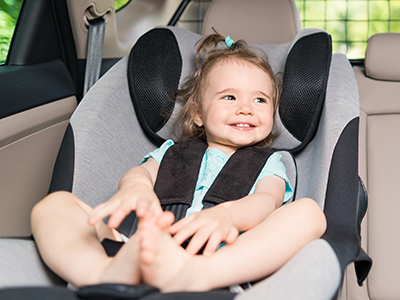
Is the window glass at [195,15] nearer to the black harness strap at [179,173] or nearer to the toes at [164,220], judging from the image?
the black harness strap at [179,173]

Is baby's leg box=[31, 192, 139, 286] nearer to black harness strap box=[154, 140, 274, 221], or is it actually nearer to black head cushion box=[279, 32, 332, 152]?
black harness strap box=[154, 140, 274, 221]

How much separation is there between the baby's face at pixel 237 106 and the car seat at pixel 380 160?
582mm

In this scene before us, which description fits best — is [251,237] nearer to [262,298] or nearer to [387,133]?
[262,298]

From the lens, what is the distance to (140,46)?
1.22m

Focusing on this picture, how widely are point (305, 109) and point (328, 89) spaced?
94 mm

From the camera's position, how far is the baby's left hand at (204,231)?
64 cm

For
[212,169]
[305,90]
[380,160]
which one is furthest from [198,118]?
[380,160]

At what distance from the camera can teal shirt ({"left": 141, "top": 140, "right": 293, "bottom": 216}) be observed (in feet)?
3.31

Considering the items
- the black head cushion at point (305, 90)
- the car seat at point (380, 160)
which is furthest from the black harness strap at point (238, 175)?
the car seat at point (380, 160)

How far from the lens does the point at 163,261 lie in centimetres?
58

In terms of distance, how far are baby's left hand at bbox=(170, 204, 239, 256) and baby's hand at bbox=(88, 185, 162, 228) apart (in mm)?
53

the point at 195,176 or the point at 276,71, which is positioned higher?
the point at 276,71

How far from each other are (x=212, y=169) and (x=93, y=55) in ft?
2.61

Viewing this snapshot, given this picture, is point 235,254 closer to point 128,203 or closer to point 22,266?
point 128,203
